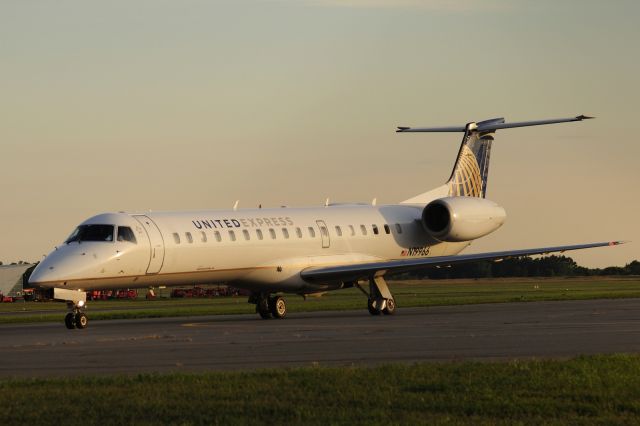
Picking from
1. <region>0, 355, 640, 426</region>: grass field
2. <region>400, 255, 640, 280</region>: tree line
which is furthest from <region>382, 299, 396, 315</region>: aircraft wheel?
<region>400, 255, 640, 280</region>: tree line

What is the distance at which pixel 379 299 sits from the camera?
3709 cm

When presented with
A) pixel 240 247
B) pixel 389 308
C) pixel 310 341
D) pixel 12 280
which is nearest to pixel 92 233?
pixel 240 247

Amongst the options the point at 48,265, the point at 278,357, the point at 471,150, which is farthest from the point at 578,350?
the point at 471,150

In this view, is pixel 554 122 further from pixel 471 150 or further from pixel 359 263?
pixel 359 263

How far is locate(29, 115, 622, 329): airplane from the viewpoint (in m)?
32.2

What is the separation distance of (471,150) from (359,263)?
9133 millimetres

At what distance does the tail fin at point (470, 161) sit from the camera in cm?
4459

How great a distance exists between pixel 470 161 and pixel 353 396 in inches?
1280

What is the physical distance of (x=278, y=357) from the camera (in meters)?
19.5

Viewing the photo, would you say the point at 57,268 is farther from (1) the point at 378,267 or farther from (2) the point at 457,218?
(2) the point at 457,218

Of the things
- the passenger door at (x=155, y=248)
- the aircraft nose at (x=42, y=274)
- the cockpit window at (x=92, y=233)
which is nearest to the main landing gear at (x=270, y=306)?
the passenger door at (x=155, y=248)

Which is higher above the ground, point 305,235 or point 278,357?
point 305,235

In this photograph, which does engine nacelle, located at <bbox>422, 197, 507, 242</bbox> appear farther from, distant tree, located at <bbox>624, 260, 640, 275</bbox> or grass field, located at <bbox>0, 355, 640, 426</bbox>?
distant tree, located at <bbox>624, 260, 640, 275</bbox>

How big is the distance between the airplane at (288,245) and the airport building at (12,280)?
55.4 m
